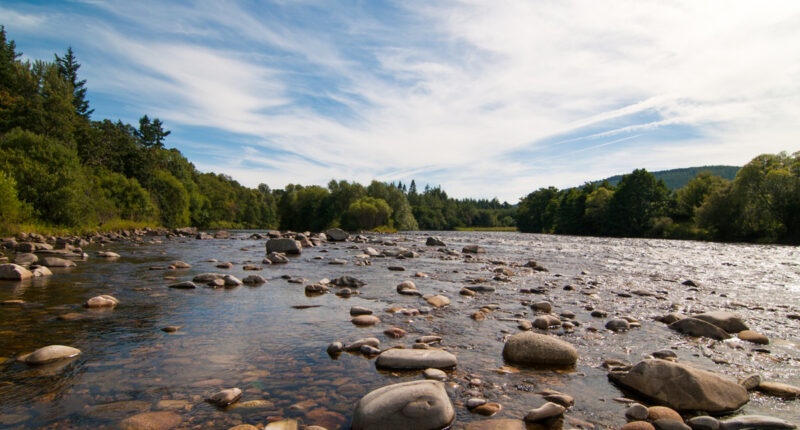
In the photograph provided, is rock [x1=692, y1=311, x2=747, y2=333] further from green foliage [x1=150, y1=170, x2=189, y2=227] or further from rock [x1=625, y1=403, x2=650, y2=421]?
green foliage [x1=150, y1=170, x2=189, y2=227]

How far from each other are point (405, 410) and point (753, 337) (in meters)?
7.62

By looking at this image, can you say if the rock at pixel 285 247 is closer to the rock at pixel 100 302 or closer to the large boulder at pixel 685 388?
the rock at pixel 100 302

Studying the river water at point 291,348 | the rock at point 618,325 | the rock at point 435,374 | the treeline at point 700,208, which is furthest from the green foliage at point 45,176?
the treeline at point 700,208

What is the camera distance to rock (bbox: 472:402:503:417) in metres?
4.22

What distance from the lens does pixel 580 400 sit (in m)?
4.58

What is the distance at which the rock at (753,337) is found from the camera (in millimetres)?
7016

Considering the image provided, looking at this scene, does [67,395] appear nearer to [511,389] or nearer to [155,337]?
[155,337]

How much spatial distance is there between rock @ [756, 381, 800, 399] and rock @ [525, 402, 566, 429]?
314 cm

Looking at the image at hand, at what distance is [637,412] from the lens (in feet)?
13.8

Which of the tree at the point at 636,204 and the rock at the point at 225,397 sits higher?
the tree at the point at 636,204

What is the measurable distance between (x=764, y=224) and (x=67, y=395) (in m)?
71.9

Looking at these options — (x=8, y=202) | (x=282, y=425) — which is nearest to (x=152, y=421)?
(x=282, y=425)

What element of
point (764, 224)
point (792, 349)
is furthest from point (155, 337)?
point (764, 224)

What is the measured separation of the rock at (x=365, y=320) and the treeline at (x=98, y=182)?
3084cm
